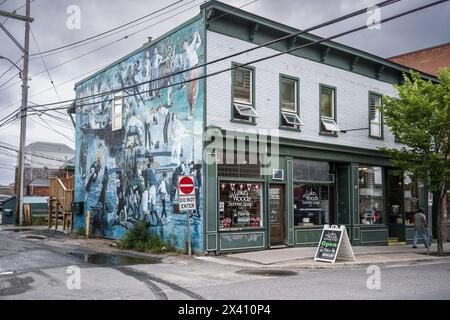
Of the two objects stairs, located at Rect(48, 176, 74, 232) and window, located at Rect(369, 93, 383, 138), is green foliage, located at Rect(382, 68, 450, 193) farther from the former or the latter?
stairs, located at Rect(48, 176, 74, 232)

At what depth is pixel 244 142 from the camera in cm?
1641

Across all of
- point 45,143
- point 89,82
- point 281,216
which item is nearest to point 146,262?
point 281,216

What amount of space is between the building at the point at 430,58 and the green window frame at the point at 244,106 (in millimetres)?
23867

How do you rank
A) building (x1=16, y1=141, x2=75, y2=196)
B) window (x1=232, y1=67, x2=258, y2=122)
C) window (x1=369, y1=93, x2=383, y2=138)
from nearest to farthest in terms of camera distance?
1. window (x1=232, y1=67, x2=258, y2=122)
2. window (x1=369, y1=93, x2=383, y2=138)
3. building (x1=16, y1=141, x2=75, y2=196)

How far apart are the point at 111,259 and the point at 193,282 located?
15.1ft

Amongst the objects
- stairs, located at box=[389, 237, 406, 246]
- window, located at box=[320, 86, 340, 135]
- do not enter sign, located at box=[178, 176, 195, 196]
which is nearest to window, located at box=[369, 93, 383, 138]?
window, located at box=[320, 86, 340, 135]

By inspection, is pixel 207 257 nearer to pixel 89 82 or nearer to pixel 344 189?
pixel 344 189

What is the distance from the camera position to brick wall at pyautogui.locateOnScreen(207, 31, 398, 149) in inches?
628

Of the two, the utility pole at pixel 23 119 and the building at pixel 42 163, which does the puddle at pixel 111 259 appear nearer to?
the utility pole at pixel 23 119

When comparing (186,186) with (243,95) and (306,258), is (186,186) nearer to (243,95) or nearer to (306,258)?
(243,95)

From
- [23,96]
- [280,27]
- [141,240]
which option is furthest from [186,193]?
[23,96]

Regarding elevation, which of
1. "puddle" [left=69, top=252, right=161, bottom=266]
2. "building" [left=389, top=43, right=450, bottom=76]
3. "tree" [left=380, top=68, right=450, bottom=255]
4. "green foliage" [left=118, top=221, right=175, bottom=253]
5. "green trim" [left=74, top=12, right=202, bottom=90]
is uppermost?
"building" [left=389, top=43, right=450, bottom=76]

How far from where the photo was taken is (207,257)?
14.8 m

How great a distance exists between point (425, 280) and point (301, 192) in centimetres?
789
